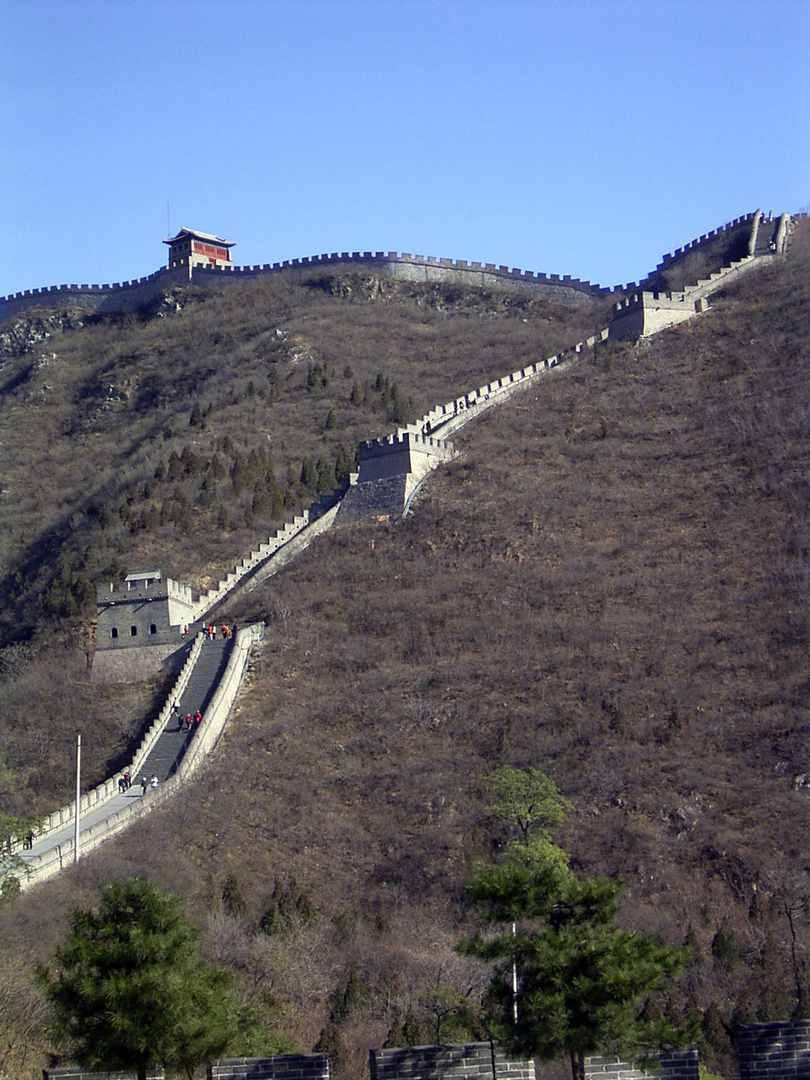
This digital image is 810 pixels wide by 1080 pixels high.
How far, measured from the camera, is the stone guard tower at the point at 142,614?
5894 centimetres

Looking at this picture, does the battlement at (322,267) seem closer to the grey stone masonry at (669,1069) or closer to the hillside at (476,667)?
the hillside at (476,667)

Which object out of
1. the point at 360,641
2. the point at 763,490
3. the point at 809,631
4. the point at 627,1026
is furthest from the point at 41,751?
the point at 627,1026

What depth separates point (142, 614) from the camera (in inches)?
2330

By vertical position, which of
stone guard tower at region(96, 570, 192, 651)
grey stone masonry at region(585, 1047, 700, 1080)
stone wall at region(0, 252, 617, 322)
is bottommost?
grey stone masonry at region(585, 1047, 700, 1080)

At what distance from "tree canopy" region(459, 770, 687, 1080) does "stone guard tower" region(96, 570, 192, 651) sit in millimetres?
36275

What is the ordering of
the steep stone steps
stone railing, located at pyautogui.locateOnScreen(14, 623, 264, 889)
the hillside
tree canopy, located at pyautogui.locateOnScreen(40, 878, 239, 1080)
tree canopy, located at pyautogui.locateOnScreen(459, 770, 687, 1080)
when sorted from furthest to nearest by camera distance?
1. the steep stone steps
2. stone railing, located at pyautogui.locateOnScreen(14, 623, 264, 889)
3. the hillside
4. tree canopy, located at pyautogui.locateOnScreen(459, 770, 687, 1080)
5. tree canopy, located at pyautogui.locateOnScreen(40, 878, 239, 1080)

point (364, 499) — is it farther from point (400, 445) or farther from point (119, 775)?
point (119, 775)

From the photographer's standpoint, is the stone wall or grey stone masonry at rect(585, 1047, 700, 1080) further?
the stone wall

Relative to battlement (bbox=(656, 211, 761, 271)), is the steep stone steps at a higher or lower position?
lower

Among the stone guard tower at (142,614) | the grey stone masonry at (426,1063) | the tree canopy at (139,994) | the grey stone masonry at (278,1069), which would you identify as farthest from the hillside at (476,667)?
the grey stone masonry at (426,1063)

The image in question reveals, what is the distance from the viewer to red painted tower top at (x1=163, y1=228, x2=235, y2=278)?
112 metres

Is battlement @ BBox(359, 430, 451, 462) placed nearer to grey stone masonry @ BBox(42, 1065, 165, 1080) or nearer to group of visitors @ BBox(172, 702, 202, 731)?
group of visitors @ BBox(172, 702, 202, 731)

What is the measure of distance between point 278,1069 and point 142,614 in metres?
41.2

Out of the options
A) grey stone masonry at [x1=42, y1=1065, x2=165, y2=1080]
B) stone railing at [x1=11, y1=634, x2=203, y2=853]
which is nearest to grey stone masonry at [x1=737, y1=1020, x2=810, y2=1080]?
grey stone masonry at [x1=42, y1=1065, x2=165, y2=1080]
